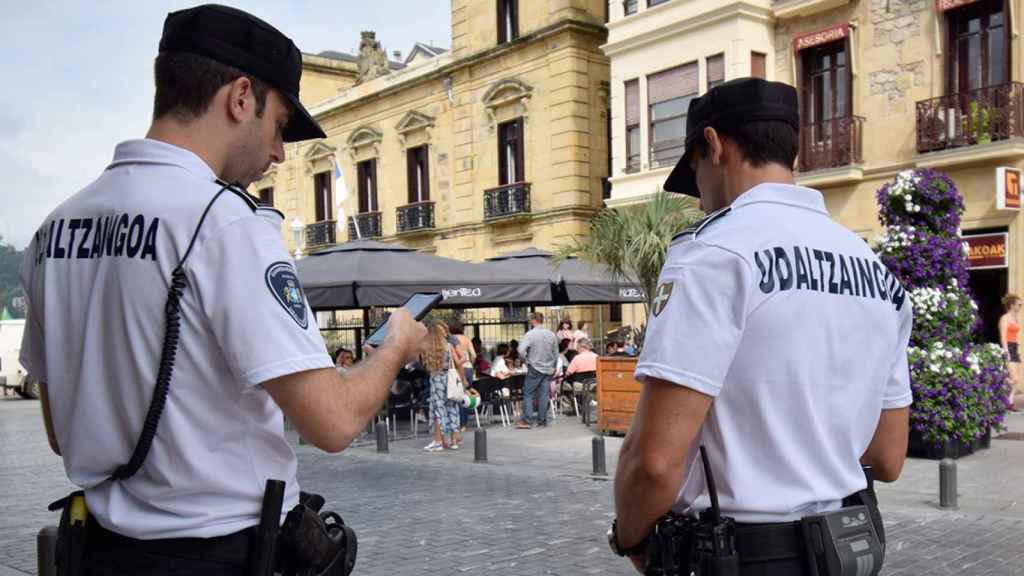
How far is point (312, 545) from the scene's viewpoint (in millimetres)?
1979

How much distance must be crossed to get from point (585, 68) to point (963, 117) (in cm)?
1068

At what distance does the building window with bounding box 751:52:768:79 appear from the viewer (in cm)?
1977

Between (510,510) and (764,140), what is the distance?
6326mm

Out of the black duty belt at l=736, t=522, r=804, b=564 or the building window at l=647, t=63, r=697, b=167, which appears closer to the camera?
the black duty belt at l=736, t=522, r=804, b=564

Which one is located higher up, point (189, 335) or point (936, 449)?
point (189, 335)

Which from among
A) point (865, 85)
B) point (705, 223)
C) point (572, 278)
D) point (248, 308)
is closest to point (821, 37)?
point (865, 85)

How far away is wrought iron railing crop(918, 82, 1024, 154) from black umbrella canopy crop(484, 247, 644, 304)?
6.00 m

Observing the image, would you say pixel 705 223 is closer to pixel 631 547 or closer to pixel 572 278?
pixel 631 547

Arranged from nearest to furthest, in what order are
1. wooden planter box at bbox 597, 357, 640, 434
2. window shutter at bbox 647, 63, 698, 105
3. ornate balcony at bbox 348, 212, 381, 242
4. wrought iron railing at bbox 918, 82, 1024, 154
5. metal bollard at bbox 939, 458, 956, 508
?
metal bollard at bbox 939, 458, 956, 508
wooden planter box at bbox 597, 357, 640, 434
wrought iron railing at bbox 918, 82, 1024, 154
window shutter at bbox 647, 63, 698, 105
ornate balcony at bbox 348, 212, 381, 242

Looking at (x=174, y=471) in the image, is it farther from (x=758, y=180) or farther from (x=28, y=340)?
(x=758, y=180)

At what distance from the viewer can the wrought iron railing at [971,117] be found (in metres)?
15.8

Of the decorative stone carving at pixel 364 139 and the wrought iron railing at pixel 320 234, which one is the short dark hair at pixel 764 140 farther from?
the wrought iron railing at pixel 320 234

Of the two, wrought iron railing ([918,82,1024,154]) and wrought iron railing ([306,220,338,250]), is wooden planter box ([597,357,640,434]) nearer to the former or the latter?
wrought iron railing ([918,82,1024,154])

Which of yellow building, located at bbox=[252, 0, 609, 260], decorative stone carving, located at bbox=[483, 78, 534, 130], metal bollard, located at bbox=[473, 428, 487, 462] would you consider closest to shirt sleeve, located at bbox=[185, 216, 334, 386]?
metal bollard, located at bbox=[473, 428, 487, 462]
